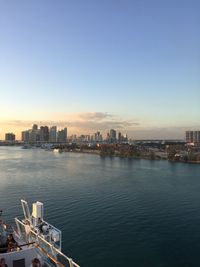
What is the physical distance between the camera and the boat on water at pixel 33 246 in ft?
21.4

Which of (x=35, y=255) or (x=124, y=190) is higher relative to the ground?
(x=35, y=255)

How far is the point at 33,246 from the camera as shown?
7102mm

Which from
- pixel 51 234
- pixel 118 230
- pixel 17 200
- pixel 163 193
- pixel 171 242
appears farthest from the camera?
pixel 163 193

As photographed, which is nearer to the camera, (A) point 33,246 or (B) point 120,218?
(A) point 33,246

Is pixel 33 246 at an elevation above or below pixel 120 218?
above

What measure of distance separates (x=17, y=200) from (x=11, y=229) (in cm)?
1604

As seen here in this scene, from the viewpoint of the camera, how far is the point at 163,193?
29.1m

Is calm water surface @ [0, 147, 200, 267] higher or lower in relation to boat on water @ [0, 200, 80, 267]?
lower

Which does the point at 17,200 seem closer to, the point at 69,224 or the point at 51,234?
the point at 69,224

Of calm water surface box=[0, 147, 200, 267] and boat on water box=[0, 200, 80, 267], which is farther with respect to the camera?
calm water surface box=[0, 147, 200, 267]

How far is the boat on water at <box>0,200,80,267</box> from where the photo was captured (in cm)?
653

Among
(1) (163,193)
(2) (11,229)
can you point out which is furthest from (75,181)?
(2) (11,229)

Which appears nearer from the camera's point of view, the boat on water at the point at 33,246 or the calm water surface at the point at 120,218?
the boat on water at the point at 33,246

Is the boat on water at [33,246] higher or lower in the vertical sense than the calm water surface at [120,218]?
higher
